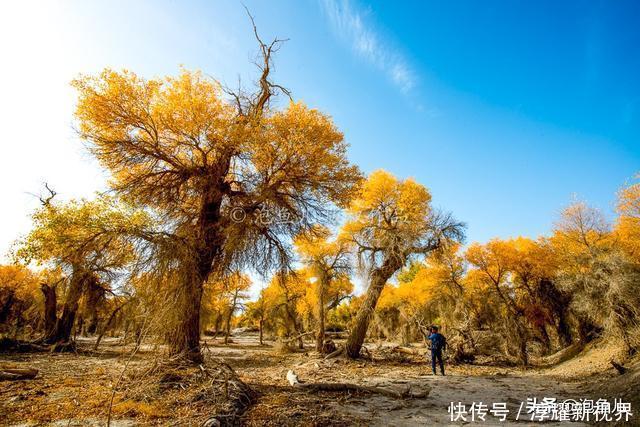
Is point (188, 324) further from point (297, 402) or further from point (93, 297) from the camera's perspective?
point (93, 297)

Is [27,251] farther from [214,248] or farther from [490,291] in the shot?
[490,291]

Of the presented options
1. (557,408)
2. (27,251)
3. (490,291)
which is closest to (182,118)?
(27,251)

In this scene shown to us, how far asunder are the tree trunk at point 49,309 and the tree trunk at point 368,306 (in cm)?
1752

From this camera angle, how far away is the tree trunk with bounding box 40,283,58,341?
17641 mm

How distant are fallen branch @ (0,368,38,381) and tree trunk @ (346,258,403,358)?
12.2 m

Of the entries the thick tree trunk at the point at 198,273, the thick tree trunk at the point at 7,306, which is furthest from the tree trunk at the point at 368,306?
the thick tree trunk at the point at 7,306

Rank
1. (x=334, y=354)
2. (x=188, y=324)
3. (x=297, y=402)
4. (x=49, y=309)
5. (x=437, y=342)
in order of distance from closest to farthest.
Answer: (x=297, y=402) < (x=188, y=324) < (x=437, y=342) < (x=334, y=354) < (x=49, y=309)

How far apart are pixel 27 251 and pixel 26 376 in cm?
645

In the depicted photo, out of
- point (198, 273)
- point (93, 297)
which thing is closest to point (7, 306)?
point (93, 297)

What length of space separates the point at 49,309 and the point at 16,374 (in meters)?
13.0

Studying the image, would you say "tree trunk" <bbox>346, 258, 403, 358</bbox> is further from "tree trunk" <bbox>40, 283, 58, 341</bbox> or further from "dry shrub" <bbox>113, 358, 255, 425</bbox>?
"tree trunk" <bbox>40, 283, 58, 341</bbox>

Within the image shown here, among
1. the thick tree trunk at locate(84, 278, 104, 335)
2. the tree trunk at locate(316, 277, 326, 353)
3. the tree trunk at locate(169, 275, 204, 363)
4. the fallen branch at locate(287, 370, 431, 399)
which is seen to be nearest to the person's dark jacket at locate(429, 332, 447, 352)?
the fallen branch at locate(287, 370, 431, 399)

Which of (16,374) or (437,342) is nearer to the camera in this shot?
(16,374)

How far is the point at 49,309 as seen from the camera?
17.9 metres
